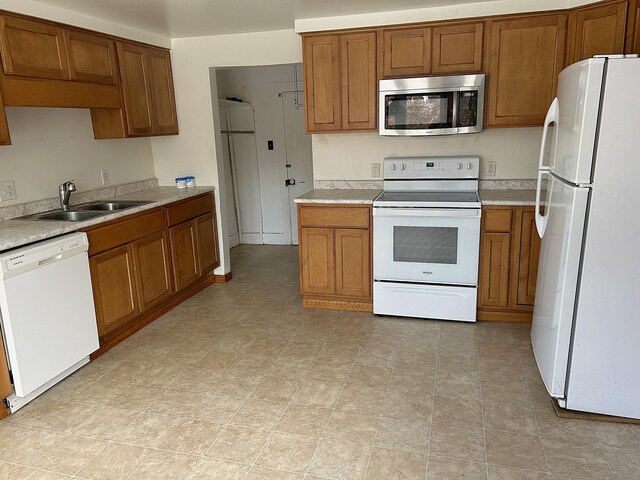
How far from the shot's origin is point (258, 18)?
3762 millimetres

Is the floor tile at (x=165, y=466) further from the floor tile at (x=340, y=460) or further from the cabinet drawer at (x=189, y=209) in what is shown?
the cabinet drawer at (x=189, y=209)

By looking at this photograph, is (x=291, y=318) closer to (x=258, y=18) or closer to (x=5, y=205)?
(x=5, y=205)

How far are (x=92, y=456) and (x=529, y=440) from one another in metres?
2.07

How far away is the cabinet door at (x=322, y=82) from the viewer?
150 inches

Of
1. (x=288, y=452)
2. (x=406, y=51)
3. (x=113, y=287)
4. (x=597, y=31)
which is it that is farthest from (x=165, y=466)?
(x=597, y=31)

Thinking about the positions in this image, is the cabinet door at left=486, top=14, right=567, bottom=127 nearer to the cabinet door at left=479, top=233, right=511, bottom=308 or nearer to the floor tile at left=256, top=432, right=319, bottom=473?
the cabinet door at left=479, top=233, right=511, bottom=308

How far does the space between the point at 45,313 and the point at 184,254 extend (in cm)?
156

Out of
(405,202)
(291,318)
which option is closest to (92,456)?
(291,318)

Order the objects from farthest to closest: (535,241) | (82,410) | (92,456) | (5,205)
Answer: (535,241)
(5,205)
(82,410)
(92,456)

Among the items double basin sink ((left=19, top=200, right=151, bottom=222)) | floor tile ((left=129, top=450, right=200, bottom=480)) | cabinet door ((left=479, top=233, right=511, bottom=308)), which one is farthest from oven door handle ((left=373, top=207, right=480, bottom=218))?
floor tile ((left=129, top=450, right=200, bottom=480))

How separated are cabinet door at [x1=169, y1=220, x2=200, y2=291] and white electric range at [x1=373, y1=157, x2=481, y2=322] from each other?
1698 mm

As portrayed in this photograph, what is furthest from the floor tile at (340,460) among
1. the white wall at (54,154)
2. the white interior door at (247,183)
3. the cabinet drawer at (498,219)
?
the white interior door at (247,183)

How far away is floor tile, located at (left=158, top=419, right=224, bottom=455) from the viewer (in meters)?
2.26

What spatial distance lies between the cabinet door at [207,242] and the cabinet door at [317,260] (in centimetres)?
107
